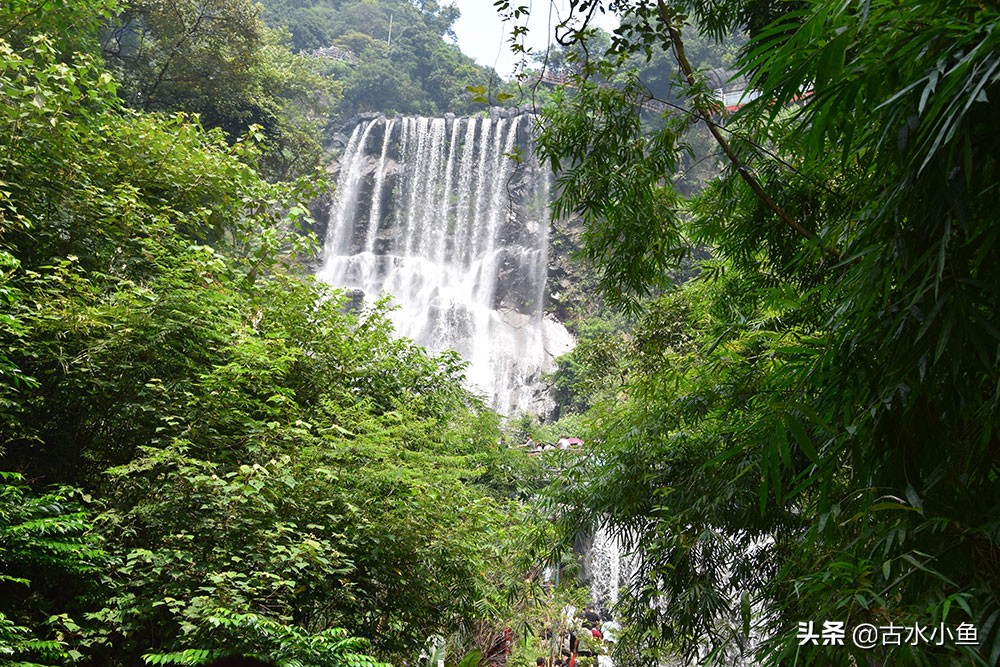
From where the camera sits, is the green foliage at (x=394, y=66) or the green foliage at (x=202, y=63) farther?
the green foliage at (x=394, y=66)

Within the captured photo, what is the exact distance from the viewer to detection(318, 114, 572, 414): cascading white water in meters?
16.8

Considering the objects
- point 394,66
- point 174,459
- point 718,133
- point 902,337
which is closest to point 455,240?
point 394,66

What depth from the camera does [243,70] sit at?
30.0ft

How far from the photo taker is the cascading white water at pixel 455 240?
16844mm

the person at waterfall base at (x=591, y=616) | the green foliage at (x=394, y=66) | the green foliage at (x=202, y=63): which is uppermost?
the green foliage at (x=394, y=66)

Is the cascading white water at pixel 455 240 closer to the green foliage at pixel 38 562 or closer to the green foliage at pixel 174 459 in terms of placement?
the green foliage at pixel 174 459

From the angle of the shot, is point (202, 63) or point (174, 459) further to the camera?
point (202, 63)

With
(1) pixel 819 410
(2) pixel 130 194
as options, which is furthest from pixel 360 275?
(1) pixel 819 410

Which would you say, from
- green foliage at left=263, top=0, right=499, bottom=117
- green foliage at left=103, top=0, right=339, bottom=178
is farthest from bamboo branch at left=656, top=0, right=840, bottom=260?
green foliage at left=263, top=0, right=499, bottom=117

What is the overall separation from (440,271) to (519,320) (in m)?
2.78

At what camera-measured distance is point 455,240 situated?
18.7 meters

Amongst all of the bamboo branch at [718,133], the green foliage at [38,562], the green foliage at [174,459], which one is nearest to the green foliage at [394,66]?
the green foliage at [174,459]

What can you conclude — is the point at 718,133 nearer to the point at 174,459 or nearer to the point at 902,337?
the point at 902,337

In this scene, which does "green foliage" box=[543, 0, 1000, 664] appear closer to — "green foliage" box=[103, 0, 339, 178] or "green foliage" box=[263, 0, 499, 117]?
"green foliage" box=[103, 0, 339, 178]
